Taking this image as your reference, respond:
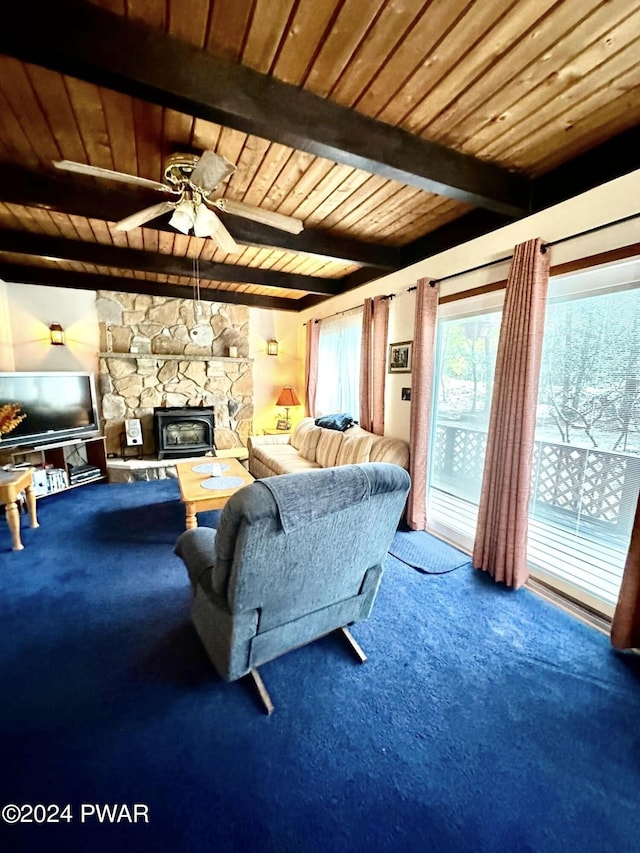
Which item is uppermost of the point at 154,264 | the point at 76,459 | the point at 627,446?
the point at 154,264

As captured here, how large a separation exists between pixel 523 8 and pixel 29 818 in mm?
3007

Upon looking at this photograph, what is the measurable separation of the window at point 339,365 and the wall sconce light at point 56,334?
3223 mm

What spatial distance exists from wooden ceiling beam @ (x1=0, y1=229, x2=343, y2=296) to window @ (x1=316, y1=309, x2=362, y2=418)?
19.8 inches

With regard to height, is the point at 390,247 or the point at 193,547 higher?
the point at 390,247

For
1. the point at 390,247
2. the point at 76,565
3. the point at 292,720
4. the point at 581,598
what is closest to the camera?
the point at 292,720

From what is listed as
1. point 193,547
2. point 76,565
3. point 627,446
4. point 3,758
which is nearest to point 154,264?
point 76,565

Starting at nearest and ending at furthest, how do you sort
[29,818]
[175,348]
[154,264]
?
[29,818]
[154,264]
[175,348]

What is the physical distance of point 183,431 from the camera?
16.0 ft

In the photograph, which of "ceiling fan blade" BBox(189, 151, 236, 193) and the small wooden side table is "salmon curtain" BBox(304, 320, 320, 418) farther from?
the small wooden side table

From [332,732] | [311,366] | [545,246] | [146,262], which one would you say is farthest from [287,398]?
[332,732]

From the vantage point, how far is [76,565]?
243 cm

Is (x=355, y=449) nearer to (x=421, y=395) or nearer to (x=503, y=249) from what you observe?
(x=421, y=395)

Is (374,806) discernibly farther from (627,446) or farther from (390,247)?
(390,247)

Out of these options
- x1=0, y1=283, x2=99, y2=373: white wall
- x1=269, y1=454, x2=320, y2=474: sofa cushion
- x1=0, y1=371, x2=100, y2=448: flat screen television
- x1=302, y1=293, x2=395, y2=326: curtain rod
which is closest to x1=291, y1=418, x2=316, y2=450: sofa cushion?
x1=269, y1=454, x2=320, y2=474: sofa cushion
